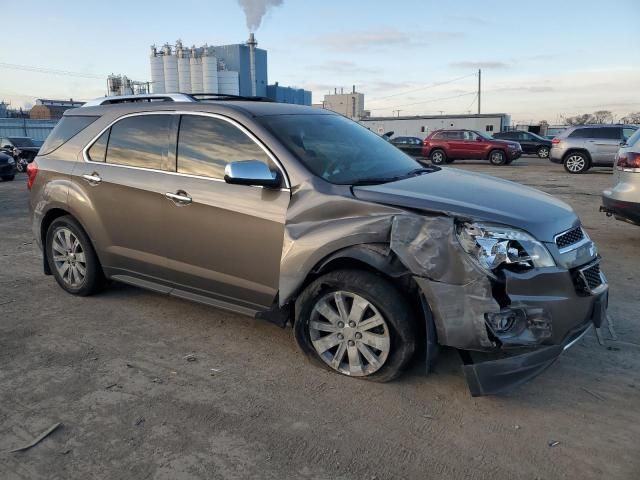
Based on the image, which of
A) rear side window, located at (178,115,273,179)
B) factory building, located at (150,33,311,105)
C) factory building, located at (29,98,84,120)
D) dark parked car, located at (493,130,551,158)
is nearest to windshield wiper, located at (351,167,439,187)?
rear side window, located at (178,115,273,179)

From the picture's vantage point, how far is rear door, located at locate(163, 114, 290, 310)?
11.7 ft

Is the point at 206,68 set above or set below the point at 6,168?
above

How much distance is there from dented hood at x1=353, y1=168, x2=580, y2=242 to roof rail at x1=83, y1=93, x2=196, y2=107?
187cm

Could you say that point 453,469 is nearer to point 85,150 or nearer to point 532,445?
point 532,445

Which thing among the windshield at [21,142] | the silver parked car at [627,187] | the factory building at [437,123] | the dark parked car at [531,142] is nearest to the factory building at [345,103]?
the factory building at [437,123]

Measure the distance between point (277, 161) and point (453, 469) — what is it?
2.17 meters

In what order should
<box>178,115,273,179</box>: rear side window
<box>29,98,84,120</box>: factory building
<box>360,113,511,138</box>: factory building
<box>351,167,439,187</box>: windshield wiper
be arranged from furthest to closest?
<box>29,98,84,120</box>: factory building, <box>360,113,511,138</box>: factory building, <box>178,115,273,179</box>: rear side window, <box>351,167,439,187</box>: windshield wiper

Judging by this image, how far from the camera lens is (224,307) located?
153 inches

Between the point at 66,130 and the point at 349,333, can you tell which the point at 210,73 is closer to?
the point at 66,130

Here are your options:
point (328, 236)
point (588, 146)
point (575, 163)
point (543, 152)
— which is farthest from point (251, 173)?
point (543, 152)

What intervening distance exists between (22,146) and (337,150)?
22.8 meters

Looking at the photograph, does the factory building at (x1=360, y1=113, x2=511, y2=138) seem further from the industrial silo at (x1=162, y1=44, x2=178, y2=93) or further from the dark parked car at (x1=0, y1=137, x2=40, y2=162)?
the dark parked car at (x1=0, y1=137, x2=40, y2=162)

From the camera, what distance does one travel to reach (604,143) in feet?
60.7

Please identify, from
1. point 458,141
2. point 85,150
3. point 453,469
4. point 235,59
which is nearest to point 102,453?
point 453,469
